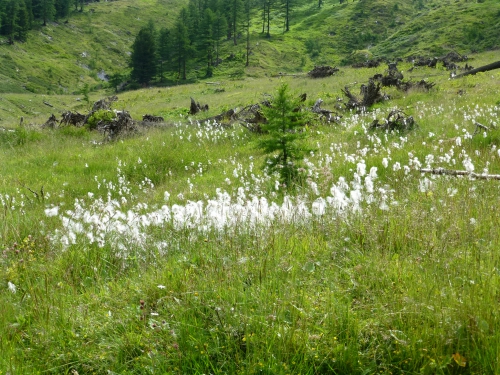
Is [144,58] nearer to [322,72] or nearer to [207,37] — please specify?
[207,37]

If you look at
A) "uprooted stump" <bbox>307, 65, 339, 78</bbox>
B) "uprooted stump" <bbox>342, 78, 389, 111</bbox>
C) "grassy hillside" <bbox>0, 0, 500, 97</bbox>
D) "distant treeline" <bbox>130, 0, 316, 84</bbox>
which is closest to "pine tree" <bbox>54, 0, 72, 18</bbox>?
"grassy hillside" <bbox>0, 0, 500, 97</bbox>

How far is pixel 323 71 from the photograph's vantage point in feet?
123

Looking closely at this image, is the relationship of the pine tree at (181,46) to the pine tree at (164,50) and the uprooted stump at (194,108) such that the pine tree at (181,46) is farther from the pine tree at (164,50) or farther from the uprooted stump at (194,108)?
the uprooted stump at (194,108)

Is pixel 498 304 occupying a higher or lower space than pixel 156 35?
lower

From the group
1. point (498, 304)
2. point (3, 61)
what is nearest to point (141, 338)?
point (498, 304)

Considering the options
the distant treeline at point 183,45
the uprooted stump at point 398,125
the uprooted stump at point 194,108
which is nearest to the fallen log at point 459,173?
the uprooted stump at point 398,125

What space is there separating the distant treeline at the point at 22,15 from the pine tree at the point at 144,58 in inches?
1167

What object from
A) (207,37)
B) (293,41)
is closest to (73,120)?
(207,37)

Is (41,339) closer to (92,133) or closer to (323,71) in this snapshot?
(92,133)

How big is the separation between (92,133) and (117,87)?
64.6m

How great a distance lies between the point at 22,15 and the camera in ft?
274

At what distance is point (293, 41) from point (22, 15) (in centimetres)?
5905

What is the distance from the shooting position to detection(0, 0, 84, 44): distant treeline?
268ft

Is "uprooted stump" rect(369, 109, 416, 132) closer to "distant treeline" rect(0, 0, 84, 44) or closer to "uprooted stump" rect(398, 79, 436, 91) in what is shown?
"uprooted stump" rect(398, 79, 436, 91)
